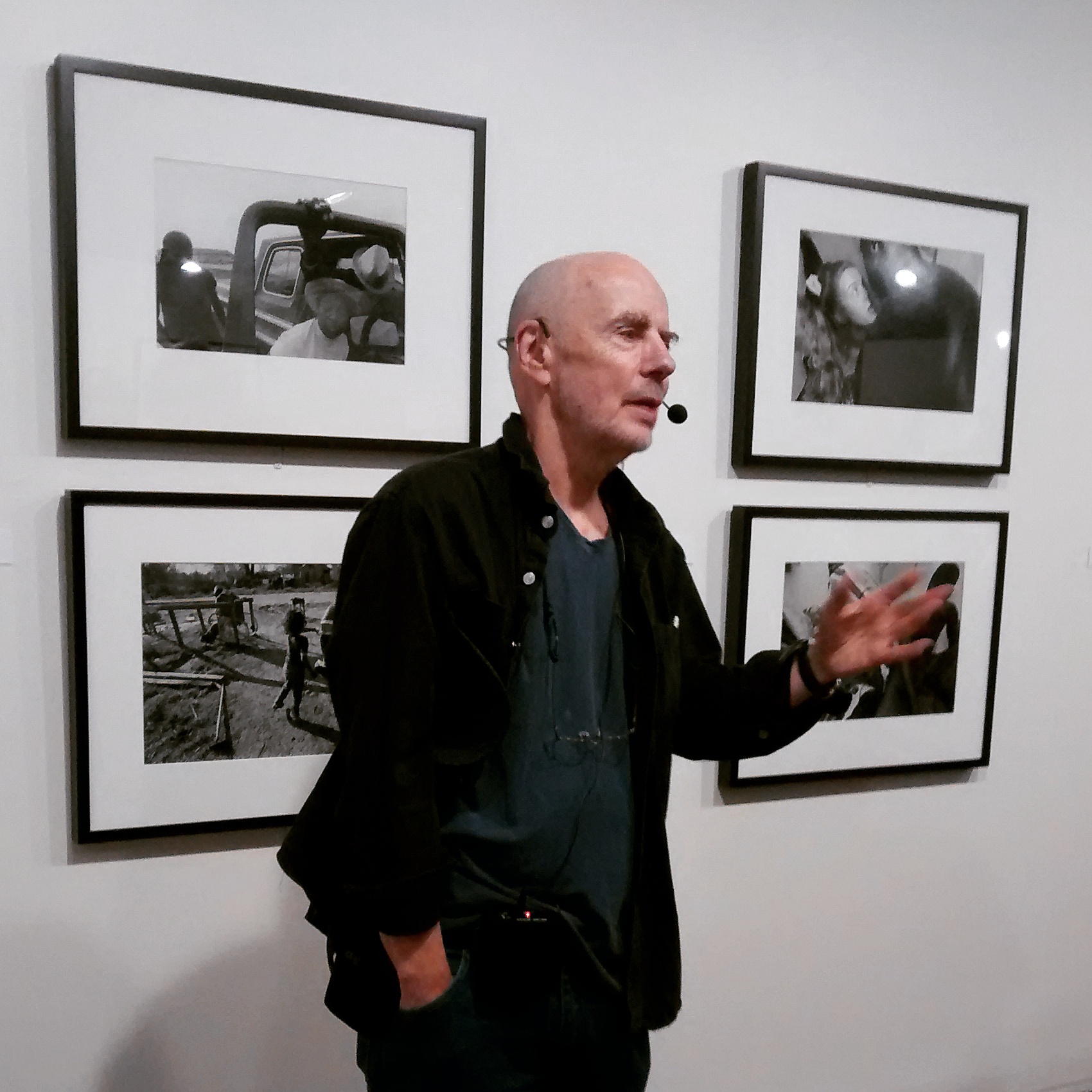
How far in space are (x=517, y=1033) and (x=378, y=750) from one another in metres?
0.36

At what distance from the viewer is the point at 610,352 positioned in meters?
0.97

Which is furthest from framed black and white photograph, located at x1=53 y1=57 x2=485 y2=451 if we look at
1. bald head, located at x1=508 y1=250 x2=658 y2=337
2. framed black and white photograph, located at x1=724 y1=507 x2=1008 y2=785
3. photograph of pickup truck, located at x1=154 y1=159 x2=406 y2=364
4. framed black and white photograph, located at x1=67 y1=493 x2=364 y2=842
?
framed black and white photograph, located at x1=724 y1=507 x2=1008 y2=785

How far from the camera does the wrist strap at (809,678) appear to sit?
1.09 meters

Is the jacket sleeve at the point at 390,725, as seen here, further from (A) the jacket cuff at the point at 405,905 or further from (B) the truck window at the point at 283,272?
(B) the truck window at the point at 283,272

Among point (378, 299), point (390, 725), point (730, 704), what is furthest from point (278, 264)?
point (730, 704)

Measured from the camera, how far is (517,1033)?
957 millimetres

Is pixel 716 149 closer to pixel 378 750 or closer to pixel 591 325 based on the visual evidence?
pixel 591 325

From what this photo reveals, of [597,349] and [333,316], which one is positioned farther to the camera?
[333,316]

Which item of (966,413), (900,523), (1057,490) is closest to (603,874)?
(900,523)

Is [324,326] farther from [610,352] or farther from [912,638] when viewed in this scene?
[912,638]

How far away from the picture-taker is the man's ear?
39.3 inches

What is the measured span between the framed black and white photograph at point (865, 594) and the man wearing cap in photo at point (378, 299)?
657 mm

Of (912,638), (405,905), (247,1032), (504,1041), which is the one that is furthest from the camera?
(912,638)

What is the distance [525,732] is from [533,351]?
16.6 inches
